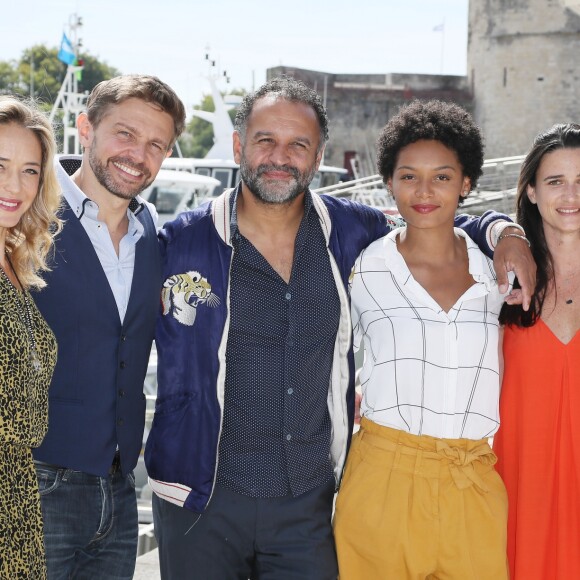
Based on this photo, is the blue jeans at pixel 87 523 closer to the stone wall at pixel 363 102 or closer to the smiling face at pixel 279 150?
the smiling face at pixel 279 150

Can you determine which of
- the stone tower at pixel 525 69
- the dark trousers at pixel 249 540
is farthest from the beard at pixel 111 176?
the stone tower at pixel 525 69

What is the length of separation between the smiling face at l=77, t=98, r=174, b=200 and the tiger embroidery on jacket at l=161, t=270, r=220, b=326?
1.06 ft

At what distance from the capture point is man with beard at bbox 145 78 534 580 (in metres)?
2.90

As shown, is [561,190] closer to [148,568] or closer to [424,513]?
[424,513]

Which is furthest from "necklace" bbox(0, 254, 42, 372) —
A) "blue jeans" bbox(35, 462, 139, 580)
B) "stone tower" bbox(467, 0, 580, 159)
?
"stone tower" bbox(467, 0, 580, 159)

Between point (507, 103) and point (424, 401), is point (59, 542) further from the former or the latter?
point (507, 103)

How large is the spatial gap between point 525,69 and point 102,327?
26520 millimetres

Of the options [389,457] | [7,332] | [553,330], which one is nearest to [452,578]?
[389,457]

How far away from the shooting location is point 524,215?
330cm

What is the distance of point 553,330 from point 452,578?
0.87 meters

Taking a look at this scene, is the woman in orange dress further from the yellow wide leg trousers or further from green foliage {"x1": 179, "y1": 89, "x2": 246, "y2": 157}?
green foliage {"x1": 179, "y1": 89, "x2": 246, "y2": 157}

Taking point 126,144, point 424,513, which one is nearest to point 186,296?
point 126,144

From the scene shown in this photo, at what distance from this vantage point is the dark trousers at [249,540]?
2.90m

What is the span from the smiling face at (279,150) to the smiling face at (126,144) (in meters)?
0.31
